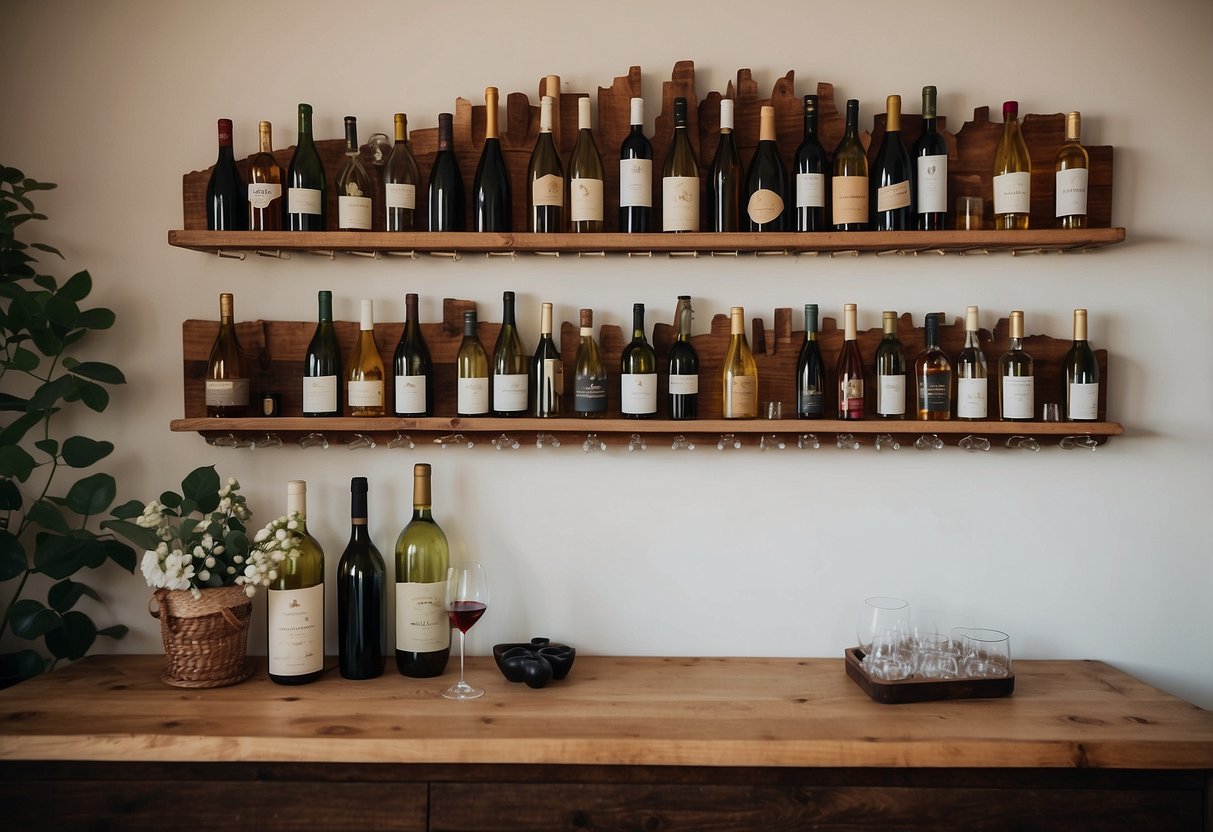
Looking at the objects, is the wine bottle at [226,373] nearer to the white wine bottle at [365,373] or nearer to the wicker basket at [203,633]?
the white wine bottle at [365,373]

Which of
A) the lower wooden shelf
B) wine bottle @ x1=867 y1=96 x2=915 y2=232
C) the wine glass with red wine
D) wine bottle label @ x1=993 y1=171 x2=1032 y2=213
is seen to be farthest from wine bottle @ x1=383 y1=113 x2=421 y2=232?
wine bottle label @ x1=993 y1=171 x2=1032 y2=213

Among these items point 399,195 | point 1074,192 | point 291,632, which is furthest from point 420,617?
point 1074,192

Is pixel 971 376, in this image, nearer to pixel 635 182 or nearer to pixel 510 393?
pixel 635 182

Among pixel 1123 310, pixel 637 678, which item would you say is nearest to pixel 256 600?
pixel 637 678

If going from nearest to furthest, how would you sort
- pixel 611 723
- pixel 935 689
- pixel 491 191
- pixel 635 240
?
pixel 611 723, pixel 935 689, pixel 635 240, pixel 491 191

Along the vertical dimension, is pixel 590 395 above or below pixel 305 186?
below

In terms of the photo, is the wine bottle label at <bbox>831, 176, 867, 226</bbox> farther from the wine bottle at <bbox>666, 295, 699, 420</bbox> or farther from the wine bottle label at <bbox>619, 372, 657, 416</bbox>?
the wine bottle label at <bbox>619, 372, 657, 416</bbox>

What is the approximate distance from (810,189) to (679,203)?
11.0 inches

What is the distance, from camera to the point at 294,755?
4.76ft

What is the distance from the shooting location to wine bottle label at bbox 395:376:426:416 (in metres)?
1.81

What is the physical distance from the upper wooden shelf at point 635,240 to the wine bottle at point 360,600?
499 millimetres

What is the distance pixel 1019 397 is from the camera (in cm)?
179

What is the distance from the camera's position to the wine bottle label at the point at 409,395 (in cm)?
181

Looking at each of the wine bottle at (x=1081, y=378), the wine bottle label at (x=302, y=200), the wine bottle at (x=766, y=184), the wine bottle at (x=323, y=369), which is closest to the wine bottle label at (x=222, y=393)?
the wine bottle at (x=323, y=369)
